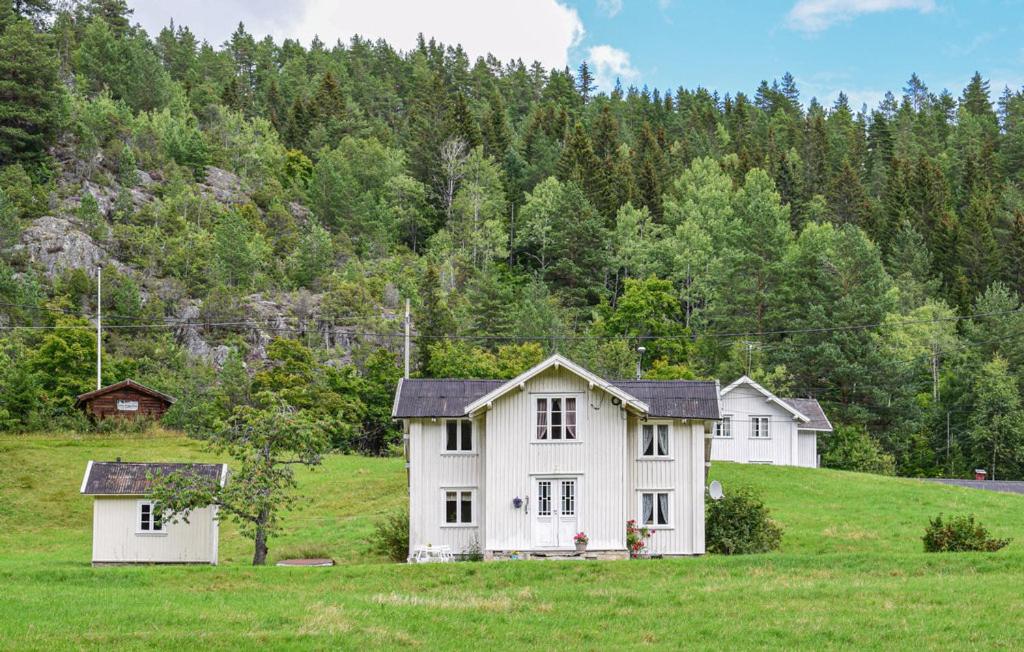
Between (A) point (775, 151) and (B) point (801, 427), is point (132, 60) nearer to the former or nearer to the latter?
(A) point (775, 151)

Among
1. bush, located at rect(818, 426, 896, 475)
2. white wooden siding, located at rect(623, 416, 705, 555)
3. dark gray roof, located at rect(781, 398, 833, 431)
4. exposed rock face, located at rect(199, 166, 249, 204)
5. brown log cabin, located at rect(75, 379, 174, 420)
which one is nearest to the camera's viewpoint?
white wooden siding, located at rect(623, 416, 705, 555)

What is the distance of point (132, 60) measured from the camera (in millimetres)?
134250

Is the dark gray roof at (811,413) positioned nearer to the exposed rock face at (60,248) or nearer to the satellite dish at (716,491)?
the satellite dish at (716,491)

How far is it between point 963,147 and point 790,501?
5037 inches

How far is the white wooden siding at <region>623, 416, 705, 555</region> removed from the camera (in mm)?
38469

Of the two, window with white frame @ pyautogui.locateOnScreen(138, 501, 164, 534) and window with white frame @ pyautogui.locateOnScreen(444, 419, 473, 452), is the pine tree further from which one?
window with white frame @ pyautogui.locateOnScreen(444, 419, 473, 452)

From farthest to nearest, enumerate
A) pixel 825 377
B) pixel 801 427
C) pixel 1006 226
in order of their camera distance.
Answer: pixel 1006 226
pixel 825 377
pixel 801 427

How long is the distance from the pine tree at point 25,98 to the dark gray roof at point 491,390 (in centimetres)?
8103

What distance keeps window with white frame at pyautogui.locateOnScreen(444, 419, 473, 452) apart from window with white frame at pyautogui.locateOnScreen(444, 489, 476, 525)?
57.1 inches

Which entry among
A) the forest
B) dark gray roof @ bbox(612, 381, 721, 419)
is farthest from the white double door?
the forest

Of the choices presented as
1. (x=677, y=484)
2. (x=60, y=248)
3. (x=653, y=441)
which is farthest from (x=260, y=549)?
(x=60, y=248)

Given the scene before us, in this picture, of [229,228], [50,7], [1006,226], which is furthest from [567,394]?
[50,7]

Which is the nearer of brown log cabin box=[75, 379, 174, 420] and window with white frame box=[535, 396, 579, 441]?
window with white frame box=[535, 396, 579, 441]

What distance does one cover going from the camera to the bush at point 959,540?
111ft
